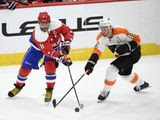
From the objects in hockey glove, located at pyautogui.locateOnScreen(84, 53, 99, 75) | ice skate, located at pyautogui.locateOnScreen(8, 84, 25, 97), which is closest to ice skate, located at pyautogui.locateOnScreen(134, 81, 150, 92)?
hockey glove, located at pyautogui.locateOnScreen(84, 53, 99, 75)

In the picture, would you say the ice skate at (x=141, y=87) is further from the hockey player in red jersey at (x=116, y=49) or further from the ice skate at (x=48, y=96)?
the ice skate at (x=48, y=96)

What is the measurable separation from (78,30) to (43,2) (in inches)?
27.1

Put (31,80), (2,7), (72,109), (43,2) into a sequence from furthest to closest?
(43,2) < (2,7) < (31,80) < (72,109)

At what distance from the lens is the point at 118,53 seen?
489 centimetres

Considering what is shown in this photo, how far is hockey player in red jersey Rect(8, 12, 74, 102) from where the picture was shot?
15.8ft

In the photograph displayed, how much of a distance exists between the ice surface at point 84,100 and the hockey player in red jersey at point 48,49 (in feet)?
0.72

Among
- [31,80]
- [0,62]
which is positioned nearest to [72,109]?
[31,80]

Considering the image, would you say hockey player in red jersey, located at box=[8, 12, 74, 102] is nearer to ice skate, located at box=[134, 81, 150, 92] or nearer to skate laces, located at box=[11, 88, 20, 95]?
skate laces, located at box=[11, 88, 20, 95]

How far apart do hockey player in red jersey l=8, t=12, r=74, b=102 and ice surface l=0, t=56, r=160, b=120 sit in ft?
0.72

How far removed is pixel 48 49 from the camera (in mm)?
4824

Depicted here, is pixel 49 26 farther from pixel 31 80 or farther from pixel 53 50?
pixel 31 80

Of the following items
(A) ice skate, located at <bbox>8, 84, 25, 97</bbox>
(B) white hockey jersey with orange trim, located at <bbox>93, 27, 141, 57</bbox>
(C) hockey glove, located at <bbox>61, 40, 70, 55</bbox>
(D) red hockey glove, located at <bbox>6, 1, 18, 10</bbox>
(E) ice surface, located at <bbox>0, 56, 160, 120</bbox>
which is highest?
(D) red hockey glove, located at <bbox>6, 1, 18, 10</bbox>

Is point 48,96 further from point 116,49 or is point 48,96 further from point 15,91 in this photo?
point 116,49

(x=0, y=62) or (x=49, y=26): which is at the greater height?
(x=49, y=26)
